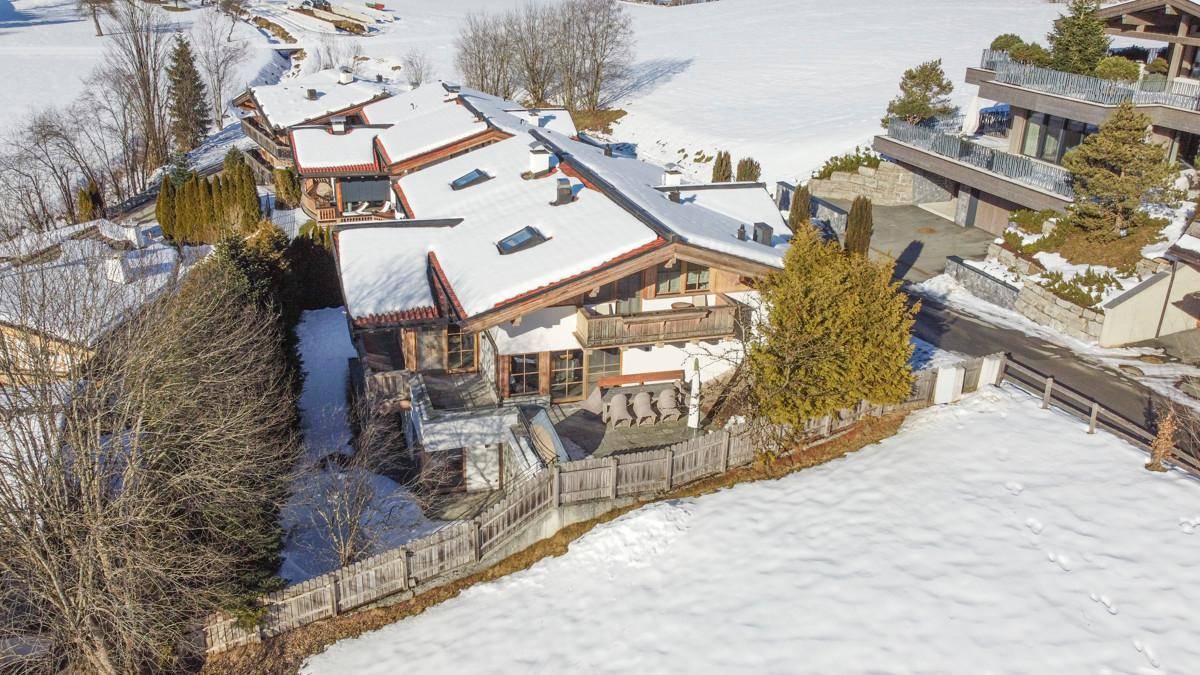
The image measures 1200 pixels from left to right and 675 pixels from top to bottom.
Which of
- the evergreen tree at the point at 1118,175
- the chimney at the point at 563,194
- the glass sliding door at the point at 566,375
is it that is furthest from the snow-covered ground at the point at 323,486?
the evergreen tree at the point at 1118,175

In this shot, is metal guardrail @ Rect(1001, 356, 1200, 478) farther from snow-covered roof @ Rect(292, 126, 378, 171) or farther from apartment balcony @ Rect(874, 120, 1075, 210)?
Result: snow-covered roof @ Rect(292, 126, 378, 171)

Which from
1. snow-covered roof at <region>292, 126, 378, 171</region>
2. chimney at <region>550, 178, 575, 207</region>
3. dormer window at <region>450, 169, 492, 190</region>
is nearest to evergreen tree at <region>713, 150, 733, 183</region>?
snow-covered roof at <region>292, 126, 378, 171</region>

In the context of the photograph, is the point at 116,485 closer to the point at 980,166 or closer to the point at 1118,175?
the point at 1118,175

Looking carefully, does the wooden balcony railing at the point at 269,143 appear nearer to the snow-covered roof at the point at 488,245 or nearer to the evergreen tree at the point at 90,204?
the evergreen tree at the point at 90,204

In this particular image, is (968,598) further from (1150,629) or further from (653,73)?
(653,73)

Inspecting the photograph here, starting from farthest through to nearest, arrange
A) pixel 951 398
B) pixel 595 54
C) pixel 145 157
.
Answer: pixel 595 54
pixel 145 157
pixel 951 398

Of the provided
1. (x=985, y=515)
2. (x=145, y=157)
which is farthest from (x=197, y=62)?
(x=985, y=515)
